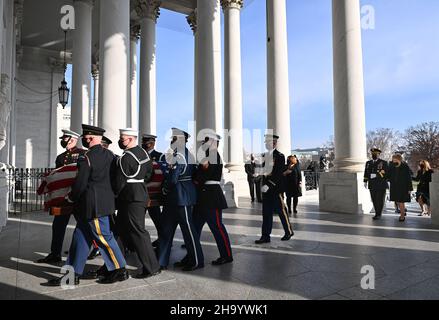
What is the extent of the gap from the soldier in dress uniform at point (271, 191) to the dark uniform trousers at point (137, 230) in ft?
12.0

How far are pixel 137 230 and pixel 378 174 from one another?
425 inches

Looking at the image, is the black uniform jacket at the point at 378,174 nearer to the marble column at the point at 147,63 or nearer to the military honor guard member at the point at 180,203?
the military honor guard member at the point at 180,203

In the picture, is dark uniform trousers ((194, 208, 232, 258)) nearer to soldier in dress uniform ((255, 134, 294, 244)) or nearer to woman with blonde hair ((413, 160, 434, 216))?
soldier in dress uniform ((255, 134, 294, 244))

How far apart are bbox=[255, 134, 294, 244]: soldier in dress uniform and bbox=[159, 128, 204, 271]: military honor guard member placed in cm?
259

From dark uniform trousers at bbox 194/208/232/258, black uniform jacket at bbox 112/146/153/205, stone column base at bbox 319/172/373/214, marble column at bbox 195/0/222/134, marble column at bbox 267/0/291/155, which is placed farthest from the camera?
marble column at bbox 267/0/291/155

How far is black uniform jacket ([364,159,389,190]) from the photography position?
13.0m

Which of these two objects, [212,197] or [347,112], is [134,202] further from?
[347,112]

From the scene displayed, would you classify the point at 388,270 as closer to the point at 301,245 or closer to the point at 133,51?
the point at 301,245

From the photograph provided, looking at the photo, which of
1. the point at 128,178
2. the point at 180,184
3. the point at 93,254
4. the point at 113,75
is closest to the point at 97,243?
the point at 128,178

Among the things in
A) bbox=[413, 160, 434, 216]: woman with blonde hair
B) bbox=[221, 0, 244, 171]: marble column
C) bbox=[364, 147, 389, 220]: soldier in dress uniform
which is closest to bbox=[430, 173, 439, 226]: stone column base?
bbox=[364, 147, 389, 220]: soldier in dress uniform

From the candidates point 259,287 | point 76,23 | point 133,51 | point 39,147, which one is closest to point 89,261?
point 259,287

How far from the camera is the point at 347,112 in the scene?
14992mm

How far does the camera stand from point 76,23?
19000 mm

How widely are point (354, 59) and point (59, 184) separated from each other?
14011mm
